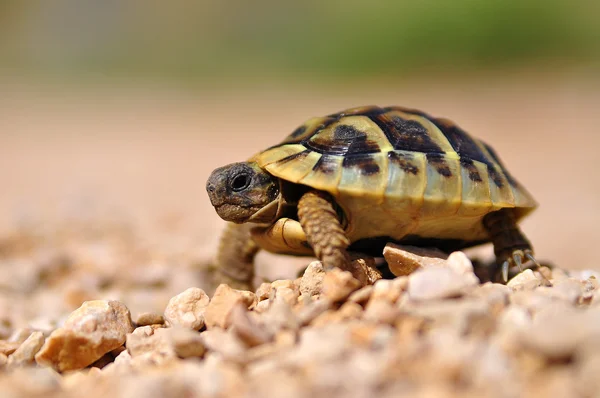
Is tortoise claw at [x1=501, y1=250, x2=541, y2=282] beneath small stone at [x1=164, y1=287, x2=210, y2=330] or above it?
beneath

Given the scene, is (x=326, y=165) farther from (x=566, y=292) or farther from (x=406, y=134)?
(x=566, y=292)

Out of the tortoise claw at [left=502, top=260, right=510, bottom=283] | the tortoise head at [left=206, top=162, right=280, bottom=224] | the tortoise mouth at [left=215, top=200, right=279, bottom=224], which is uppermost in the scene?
the tortoise head at [left=206, top=162, right=280, bottom=224]

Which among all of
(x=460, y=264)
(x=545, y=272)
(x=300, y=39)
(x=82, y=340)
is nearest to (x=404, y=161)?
(x=460, y=264)

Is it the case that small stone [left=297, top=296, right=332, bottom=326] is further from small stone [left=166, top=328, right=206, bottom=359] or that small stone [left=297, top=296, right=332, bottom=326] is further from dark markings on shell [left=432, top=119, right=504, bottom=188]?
dark markings on shell [left=432, top=119, right=504, bottom=188]

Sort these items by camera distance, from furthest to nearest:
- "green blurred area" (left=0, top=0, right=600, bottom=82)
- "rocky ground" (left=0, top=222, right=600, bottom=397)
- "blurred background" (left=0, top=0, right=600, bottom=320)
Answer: "green blurred area" (left=0, top=0, right=600, bottom=82)
"blurred background" (left=0, top=0, right=600, bottom=320)
"rocky ground" (left=0, top=222, right=600, bottom=397)

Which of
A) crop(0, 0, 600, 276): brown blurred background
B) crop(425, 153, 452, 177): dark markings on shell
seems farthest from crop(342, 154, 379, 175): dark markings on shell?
crop(0, 0, 600, 276): brown blurred background

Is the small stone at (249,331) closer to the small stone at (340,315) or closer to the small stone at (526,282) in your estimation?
the small stone at (340,315)

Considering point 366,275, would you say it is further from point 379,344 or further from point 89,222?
point 89,222

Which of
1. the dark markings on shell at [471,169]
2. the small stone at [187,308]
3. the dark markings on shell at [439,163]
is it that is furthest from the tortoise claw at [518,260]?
the small stone at [187,308]
